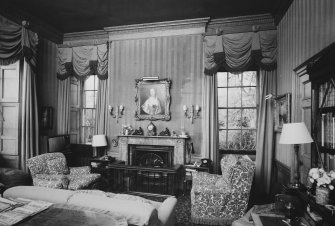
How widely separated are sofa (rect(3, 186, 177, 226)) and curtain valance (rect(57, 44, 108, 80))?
13.6 feet

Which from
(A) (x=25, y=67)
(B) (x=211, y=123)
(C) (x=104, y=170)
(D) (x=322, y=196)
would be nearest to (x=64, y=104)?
(A) (x=25, y=67)

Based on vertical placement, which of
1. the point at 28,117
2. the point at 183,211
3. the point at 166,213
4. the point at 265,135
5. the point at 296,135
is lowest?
the point at 183,211

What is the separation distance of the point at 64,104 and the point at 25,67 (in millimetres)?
1477

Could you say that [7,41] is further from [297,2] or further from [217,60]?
[297,2]

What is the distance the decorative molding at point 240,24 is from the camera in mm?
4941

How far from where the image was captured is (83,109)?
6414 millimetres

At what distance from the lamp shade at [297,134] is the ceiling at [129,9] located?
252cm

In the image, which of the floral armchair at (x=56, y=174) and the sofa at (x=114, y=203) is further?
the floral armchair at (x=56, y=174)

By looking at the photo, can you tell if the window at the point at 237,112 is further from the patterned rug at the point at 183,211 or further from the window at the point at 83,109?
the window at the point at 83,109

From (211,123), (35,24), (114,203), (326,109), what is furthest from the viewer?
(35,24)

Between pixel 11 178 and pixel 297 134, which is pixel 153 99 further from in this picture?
pixel 297 134

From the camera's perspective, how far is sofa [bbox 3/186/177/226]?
161cm

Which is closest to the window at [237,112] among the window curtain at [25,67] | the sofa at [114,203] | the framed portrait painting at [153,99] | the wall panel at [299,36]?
the wall panel at [299,36]

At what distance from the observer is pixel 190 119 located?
209 inches
